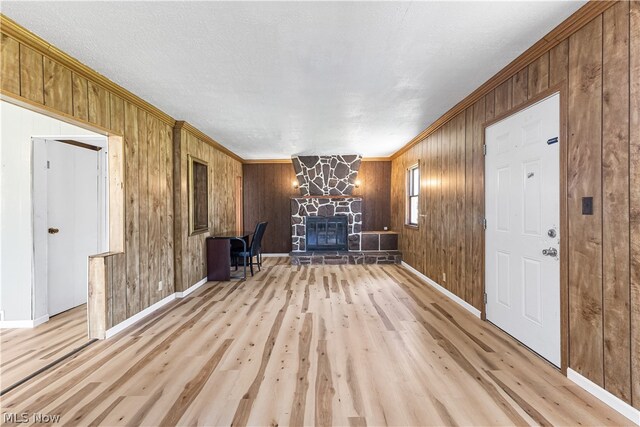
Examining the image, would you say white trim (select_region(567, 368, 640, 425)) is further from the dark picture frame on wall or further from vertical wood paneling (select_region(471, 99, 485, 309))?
the dark picture frame on wall

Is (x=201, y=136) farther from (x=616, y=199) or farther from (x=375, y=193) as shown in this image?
(x=616, y=199)

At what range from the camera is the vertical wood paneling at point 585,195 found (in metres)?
1.76

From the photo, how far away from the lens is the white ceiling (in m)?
1.75

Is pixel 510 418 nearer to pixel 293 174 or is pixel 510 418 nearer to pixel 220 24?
pixel 220 24

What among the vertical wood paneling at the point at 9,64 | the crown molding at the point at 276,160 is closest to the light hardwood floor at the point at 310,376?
A: the vertical wood paneling at the point at 9,64

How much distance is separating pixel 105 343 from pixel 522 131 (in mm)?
4357

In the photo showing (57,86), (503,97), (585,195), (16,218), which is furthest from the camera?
(16,218)

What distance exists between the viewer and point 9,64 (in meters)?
1.89

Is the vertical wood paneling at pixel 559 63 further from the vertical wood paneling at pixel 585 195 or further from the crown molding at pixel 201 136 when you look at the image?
the crown molding at pixel 201 136

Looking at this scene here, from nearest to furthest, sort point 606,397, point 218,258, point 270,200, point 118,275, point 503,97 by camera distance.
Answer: point 606,397, point 503,97, point 118,275, point 218,258, point 270,200

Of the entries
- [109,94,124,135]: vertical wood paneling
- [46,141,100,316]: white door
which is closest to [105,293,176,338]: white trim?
[46,141,100,316]: white door

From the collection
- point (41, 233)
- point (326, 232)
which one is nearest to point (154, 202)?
point (41, 233)

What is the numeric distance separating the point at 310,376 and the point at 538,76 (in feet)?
9.85

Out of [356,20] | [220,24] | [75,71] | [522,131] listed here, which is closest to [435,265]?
[522,131]
